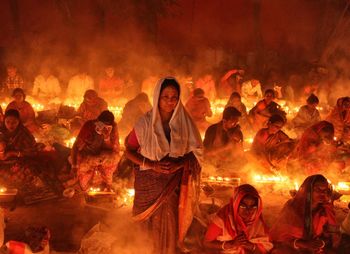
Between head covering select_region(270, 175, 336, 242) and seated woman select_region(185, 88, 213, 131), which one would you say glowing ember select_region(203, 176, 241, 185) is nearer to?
head covering select_region(270, 175, 336, 242)

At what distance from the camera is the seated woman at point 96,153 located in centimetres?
552

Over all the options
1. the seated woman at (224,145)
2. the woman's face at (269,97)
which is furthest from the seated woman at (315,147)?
the woman's face at (269,97)

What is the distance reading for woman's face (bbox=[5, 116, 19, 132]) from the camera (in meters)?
5.84

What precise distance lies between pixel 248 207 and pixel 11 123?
3.80 meters

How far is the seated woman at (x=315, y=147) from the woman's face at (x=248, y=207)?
259 cm

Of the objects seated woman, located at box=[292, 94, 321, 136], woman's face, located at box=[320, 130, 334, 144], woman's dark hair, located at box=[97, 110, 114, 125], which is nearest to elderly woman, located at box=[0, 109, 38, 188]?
woman's dark hair, located at box=[97, 110, 114, 125]

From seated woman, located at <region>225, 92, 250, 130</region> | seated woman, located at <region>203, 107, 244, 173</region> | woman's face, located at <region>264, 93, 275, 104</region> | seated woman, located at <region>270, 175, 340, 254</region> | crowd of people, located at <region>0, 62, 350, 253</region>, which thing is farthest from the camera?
seated woman, located at <region>225, 92, 250, 130</region>

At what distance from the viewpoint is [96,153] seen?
556 centimetres

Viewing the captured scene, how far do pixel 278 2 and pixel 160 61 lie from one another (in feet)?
13.2

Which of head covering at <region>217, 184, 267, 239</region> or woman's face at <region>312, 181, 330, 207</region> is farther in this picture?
woman's face at <region>312, 181, 330, 207</region>

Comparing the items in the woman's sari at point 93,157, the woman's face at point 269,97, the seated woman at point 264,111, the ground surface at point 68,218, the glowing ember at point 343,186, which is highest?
the woman's face at point 269,97

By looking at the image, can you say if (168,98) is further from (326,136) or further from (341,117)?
(341,117)

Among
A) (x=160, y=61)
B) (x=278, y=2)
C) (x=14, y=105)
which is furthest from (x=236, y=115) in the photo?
(x=278, y=2)

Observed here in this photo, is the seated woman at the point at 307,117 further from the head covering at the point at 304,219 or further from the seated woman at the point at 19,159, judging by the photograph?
the seated woman at the point at 19,159
